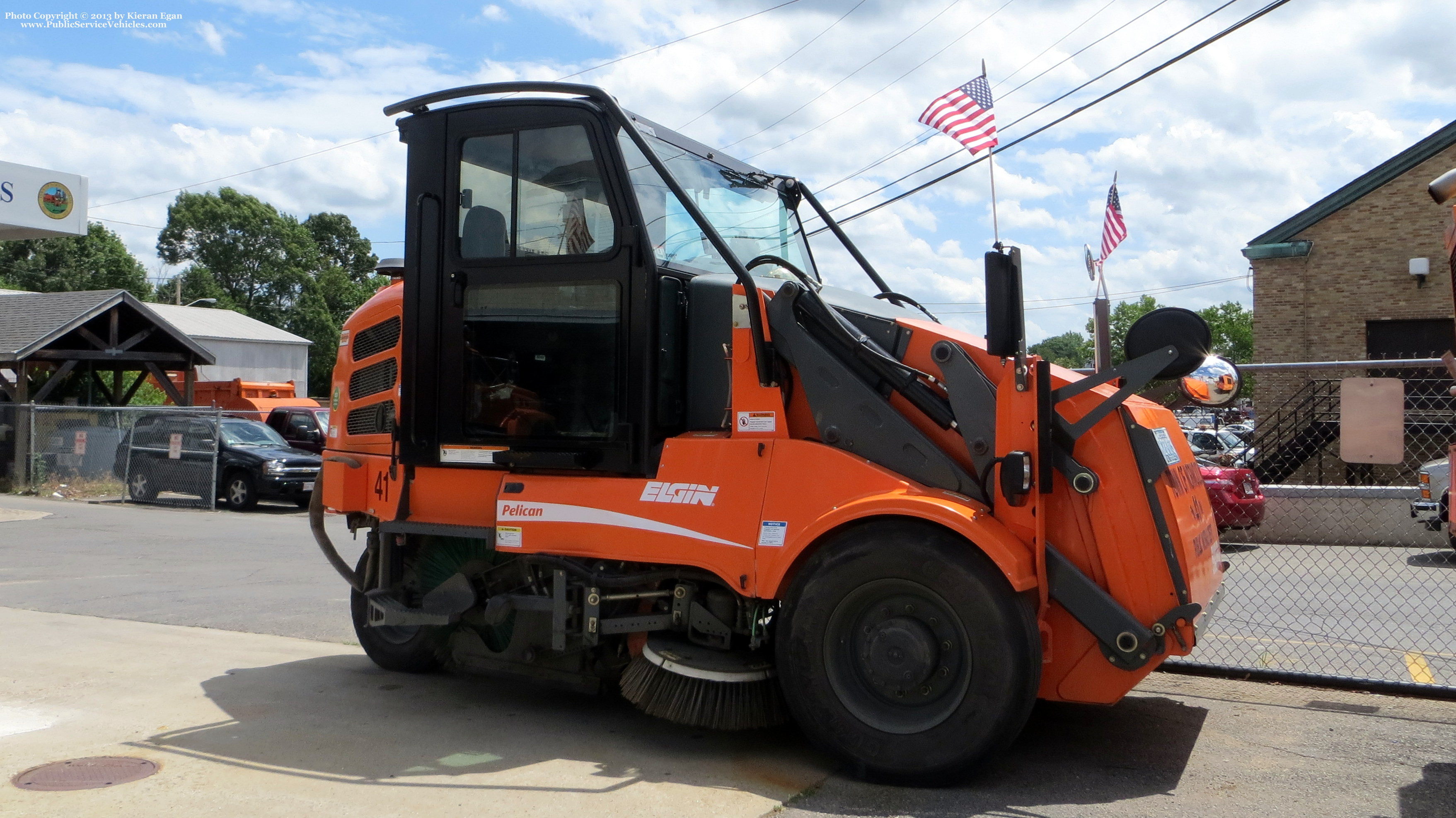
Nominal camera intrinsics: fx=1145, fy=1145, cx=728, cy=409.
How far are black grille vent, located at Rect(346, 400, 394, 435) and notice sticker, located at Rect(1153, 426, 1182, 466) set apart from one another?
373 centimetres

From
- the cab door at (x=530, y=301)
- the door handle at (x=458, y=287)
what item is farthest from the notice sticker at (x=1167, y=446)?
the door handle at (x=458, y=287)

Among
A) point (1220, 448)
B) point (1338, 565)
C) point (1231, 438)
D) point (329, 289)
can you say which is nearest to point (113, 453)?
point (1220, 448)

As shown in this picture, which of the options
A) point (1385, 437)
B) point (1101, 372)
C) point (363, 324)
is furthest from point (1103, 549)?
point (363, 324)

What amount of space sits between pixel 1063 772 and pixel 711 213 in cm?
307

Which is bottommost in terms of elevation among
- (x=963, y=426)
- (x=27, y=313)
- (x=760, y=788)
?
(x=760, y=788)

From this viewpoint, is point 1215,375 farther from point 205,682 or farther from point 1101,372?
point 205,682

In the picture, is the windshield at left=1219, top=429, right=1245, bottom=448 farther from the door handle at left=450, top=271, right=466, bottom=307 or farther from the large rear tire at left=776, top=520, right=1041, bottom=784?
the door handle at left=450, top=271, right=466, bottom=307

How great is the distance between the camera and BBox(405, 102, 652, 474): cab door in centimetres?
520

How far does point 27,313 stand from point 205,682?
22.7m

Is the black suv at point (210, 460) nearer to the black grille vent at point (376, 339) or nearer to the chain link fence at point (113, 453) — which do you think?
the chain link fence at point (113, 453)

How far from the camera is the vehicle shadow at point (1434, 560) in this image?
36.9 ft

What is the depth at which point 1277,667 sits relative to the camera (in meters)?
6.57

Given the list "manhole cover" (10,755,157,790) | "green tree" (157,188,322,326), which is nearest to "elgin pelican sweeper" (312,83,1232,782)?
"manhole cover" (10,755,157,790)

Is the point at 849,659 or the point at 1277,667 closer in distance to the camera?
the point at 849,659
